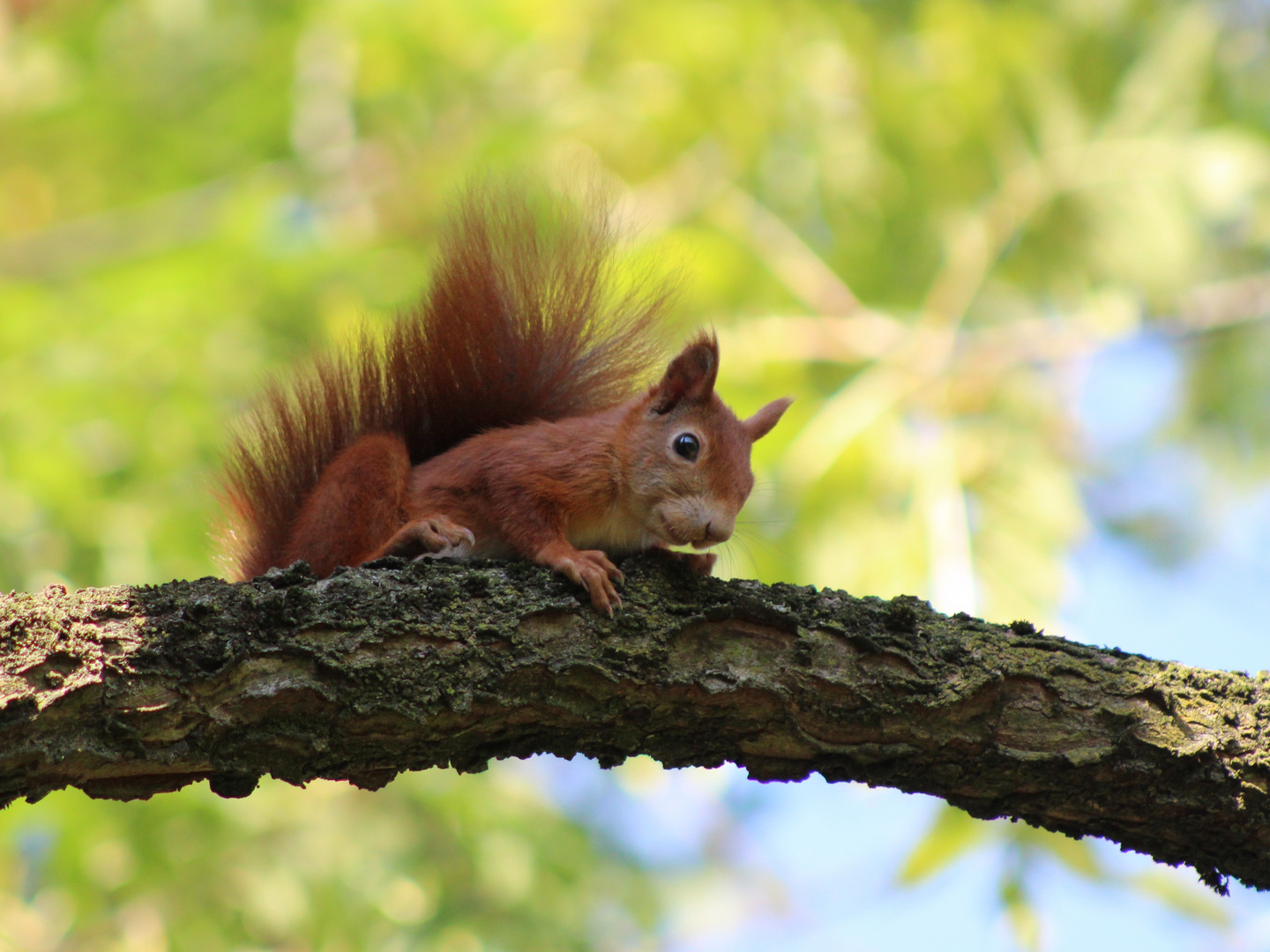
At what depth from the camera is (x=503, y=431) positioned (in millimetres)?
2068

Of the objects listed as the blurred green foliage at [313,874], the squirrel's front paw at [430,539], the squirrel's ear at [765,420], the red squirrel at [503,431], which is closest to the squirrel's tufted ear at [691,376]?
the red squirrel at [503,431]

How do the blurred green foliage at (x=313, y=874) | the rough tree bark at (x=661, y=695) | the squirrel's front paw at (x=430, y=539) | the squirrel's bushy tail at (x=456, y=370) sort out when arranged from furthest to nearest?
the blurred green foliage at (x=313, y=874)
the squirrel's bushy tail at (x=456, y=370)
the squirrel's front paw at (x=430, y=539)
the rough tree bark at (x=661, y=695)

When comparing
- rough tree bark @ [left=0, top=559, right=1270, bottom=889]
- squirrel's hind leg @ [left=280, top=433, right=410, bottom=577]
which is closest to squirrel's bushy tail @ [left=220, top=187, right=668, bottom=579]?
squirrel's hind leg @ [left=280, top=433, right=410, bottom=577]

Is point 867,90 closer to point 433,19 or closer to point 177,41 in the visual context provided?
point 433,19

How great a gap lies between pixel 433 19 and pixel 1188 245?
3782mm

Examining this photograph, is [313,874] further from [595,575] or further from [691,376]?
[595,575]

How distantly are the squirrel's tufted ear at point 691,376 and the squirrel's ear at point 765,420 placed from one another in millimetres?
163

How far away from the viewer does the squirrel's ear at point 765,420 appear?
2.28m

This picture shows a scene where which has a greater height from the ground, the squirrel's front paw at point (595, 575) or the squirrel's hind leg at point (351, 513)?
the squirrel's hind leg at point (351, 513)

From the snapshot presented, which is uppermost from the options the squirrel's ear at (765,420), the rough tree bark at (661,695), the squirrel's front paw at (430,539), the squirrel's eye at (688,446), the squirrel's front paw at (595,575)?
the squirrel's ear at (765,420)

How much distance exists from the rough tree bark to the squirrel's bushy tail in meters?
0.59

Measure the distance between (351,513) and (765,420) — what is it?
34.5 inches

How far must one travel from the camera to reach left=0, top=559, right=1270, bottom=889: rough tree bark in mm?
1413

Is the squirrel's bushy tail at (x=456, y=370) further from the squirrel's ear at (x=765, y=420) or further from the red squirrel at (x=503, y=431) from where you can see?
the squirrel's ear at (x=765, y=420)
